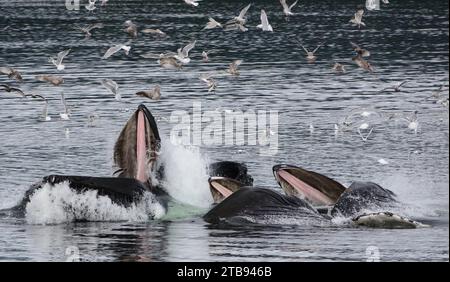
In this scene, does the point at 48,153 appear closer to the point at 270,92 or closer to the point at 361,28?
the point at 270,92

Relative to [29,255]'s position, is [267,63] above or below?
above

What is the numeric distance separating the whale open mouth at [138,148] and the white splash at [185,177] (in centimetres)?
63

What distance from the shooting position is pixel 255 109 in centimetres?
4444

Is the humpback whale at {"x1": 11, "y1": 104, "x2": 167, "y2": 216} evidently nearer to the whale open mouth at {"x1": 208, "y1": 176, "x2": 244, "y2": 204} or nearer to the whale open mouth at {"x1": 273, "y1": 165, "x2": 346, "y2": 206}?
the whale open mouth at {"x1": 208, "y1": 176, "x2": 244, "y2": 204}

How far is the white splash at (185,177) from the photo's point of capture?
101ft

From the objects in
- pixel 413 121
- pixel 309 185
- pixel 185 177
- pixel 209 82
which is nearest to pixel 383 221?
pixel 309 185

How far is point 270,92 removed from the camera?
47906mm

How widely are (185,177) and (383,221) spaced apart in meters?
5.01

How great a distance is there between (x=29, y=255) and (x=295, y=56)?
1407 inches

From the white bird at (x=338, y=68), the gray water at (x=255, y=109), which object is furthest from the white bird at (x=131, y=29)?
the white bird at (x=338, y=68)

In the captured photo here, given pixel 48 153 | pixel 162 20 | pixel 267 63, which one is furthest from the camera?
pixel 162 20

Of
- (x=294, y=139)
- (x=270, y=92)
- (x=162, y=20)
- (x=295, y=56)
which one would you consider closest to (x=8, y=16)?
(x=162, y=20)

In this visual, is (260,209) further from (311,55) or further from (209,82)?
(311,55)
